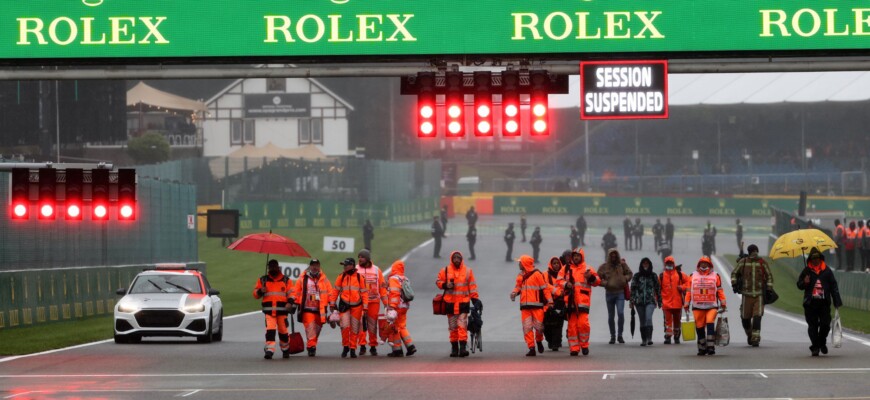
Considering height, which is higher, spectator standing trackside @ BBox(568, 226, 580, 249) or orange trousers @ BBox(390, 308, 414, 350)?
spectator standing trackside @ BBox(568, 226, 580, 249)

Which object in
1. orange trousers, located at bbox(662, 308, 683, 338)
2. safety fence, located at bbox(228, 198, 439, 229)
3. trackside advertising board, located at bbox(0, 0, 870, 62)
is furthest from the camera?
safety fence, located at bbox(228, 198, 439, 229)

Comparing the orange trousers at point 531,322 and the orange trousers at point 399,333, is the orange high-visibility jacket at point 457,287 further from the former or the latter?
the orange trousers at point 531,322

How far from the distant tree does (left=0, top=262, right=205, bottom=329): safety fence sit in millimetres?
47044

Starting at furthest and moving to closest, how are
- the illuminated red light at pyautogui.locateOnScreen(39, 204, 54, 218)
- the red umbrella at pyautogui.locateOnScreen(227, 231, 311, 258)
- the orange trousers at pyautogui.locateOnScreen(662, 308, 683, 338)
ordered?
the orange trousers at pyautogui.locateOnScreen(662, 308, 683, 338) < the red umbrella at pyautogui.locateOnScreen(227, 231, 311, 258) < the illuminated red light at pyautogui.locateOnScreen(39, 204, 54, 218)

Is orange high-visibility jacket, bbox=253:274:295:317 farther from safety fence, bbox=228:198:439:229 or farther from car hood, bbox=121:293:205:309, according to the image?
safety fence, bbox=228:198:439:229

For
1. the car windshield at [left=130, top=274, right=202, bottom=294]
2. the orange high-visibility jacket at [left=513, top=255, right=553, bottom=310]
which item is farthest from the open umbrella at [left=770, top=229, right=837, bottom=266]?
the car windshield at [left=130, top=274, right=202, bottom=294]

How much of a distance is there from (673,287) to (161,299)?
28.3 feet

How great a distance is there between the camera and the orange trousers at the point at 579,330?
835 inches

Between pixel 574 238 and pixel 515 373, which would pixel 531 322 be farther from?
pixel 574 238

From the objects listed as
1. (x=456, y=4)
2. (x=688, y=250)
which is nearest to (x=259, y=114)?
(x=688, y=250)

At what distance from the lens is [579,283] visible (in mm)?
21594

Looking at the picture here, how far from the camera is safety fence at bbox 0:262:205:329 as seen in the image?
93.4 ft

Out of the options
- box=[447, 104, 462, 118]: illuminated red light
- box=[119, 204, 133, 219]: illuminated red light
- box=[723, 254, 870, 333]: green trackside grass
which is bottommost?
box=[723, 254, 870, 333]: green trackside grass

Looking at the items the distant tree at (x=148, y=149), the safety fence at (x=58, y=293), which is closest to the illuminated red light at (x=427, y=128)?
the safety fence at (x=58, y=293)
